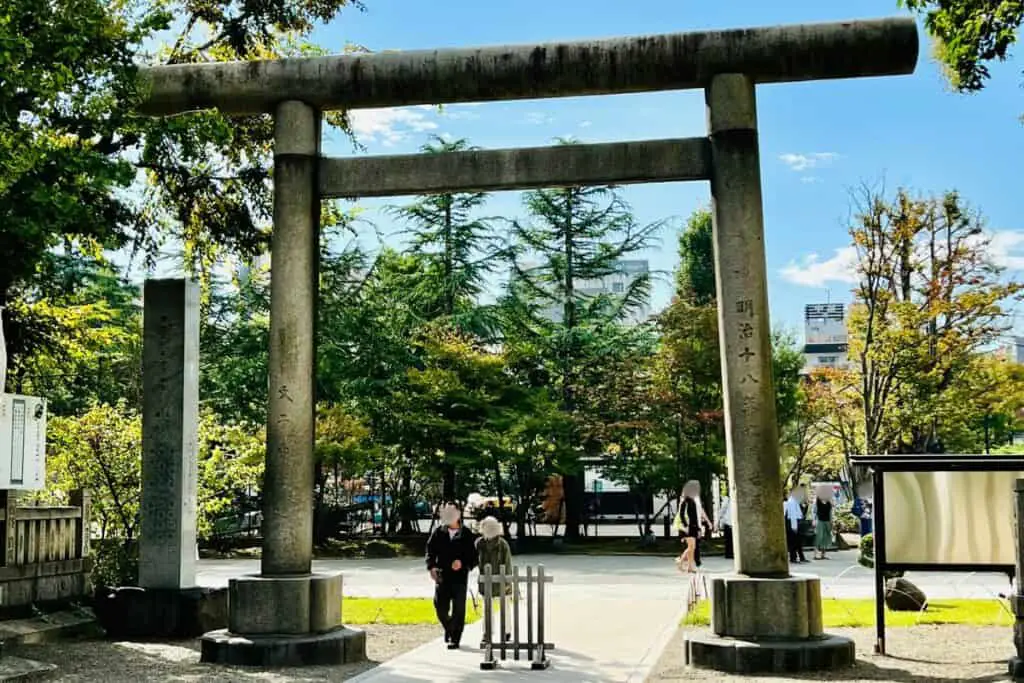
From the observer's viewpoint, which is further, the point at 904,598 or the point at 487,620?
the point at 904,598

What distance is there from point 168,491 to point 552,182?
6275mm

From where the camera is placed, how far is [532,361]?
111ft

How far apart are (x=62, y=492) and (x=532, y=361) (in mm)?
18245

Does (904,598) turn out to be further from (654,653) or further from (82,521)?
(82,521)

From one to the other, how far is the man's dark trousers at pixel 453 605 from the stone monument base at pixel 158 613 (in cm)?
317

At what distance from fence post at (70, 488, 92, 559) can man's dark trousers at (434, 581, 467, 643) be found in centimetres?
580

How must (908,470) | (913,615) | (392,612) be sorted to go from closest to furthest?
1. (908,470)
2. (913,615)
3. (392,612)

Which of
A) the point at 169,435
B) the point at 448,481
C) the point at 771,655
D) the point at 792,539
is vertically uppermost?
the point at 169,435

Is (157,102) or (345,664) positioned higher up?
(157,102)

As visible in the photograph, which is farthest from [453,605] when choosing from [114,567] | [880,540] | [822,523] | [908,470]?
[822,523]

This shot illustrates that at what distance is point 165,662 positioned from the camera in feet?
37.1

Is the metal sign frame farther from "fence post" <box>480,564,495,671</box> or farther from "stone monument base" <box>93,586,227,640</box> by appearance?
"stone monument base" <box>93,586,227,640</box>

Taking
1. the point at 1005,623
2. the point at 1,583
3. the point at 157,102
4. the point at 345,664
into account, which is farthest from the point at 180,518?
the point at 1005,623

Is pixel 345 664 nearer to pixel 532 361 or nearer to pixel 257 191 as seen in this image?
pixel 257 191
